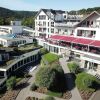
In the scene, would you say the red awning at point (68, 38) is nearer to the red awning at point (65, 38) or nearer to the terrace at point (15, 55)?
the red awning at point (65, 38)

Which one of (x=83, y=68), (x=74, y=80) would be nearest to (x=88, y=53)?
(x=83, y=68)

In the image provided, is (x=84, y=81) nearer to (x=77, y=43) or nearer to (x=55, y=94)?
(x=55, y=94)

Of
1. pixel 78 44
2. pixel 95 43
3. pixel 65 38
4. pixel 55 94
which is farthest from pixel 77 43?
pixel 55 94

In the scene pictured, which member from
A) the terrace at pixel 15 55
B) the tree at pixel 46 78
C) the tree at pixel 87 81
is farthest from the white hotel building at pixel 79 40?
the tree at pixel 46 78

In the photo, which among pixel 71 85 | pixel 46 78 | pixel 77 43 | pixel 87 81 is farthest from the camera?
pixel 77 43

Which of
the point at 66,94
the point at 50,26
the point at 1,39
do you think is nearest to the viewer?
the point at 66,94

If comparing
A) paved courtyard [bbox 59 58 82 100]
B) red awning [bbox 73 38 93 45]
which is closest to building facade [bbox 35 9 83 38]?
red awning [bbox 73 38 93 45]

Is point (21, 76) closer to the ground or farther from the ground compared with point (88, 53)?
closer to the ground

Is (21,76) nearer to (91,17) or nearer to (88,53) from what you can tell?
(88,53)

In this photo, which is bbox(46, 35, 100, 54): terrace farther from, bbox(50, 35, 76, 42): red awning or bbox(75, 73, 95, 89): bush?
bbox(75, 73, 95, 89): bush
